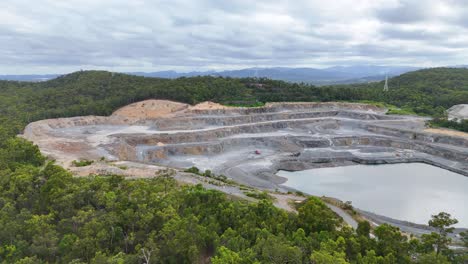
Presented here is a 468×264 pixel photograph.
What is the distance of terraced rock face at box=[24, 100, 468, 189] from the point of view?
4228 cm

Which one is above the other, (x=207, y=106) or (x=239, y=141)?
(x=207, y=106)

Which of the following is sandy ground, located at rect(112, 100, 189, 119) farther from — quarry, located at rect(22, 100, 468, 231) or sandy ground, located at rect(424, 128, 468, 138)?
sandy ground, located at rect(424, 128, 468, 138)

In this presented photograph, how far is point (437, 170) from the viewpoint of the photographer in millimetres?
43344

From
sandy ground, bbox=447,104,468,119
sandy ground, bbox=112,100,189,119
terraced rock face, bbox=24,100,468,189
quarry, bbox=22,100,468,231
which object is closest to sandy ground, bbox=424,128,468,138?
quarry, bbox=22,100,468,231

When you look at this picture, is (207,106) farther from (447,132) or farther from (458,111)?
(458,111)

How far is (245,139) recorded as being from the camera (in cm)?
5219

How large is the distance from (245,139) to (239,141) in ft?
4.16

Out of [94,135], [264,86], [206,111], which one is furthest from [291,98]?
[94,135]

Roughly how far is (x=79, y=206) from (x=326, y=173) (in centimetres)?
3178

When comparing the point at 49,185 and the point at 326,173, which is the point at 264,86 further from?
the point at 49,185

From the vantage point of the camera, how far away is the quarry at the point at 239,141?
1550 inches

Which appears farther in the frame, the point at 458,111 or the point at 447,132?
the point at 458,111

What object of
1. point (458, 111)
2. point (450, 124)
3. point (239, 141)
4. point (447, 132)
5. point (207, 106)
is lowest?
point (239, 141)

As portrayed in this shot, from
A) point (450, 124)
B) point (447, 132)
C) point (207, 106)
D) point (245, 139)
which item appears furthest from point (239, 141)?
point (450, 124)
